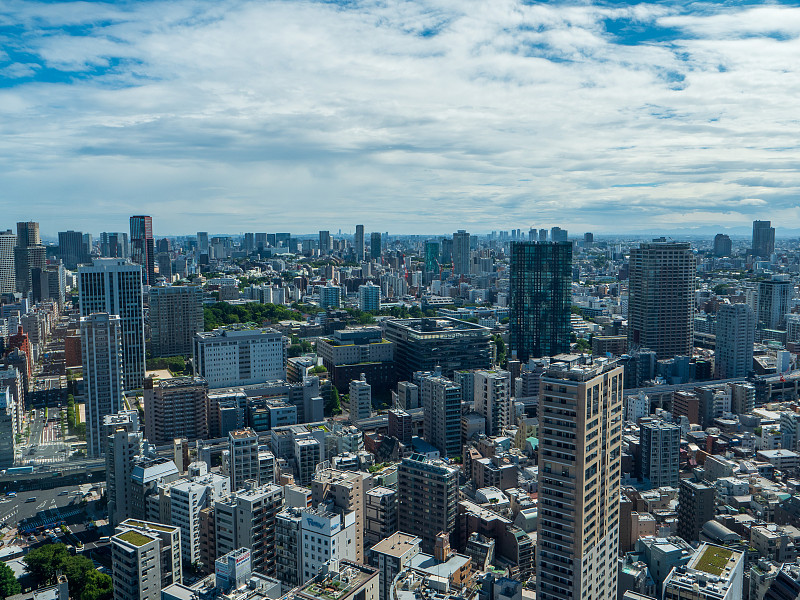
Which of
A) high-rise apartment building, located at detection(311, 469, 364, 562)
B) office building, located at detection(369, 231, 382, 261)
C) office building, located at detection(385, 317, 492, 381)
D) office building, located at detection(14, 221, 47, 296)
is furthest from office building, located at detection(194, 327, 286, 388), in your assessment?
office building, located at detection(369, 231, 382, 261)

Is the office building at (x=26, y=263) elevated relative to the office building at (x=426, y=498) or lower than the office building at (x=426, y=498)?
elevated

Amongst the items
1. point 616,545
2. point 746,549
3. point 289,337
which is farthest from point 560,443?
point 289,337

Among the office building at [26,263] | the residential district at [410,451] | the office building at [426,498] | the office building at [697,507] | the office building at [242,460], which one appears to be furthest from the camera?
the office building at [26,263]

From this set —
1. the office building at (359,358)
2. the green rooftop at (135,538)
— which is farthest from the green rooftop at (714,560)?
the office building at (359,358)

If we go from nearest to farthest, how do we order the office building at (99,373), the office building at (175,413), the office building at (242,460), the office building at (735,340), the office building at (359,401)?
the office building at (242,460)
the office building at (99,373)
the office building at (175,413)
the office building at (359,401)
the office building at (735,340)

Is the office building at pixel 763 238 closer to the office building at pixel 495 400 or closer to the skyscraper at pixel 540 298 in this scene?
the skyscraper at pixel 540 298

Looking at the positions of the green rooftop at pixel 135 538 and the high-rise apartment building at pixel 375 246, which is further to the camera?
the high-rise apartment building at pixel 375 246

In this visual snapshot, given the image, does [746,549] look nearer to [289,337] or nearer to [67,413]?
[67,413]

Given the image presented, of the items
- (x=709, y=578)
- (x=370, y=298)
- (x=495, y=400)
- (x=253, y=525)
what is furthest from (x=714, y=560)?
(x=370, y=298)
